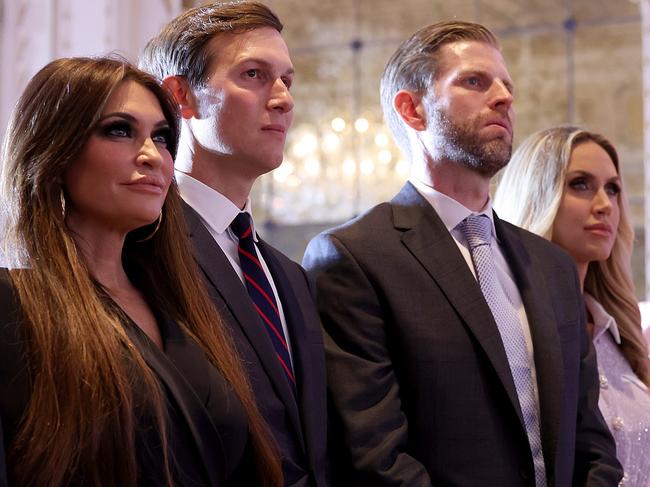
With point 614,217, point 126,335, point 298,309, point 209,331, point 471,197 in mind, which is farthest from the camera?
point 614,217

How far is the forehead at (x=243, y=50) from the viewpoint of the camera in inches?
114

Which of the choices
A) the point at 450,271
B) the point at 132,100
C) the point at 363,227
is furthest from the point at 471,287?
the point at 132,100

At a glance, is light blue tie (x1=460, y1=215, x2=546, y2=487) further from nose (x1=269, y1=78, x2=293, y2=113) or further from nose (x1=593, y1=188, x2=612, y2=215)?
nose (x1=593, y1=188, x2=612, y2=215)

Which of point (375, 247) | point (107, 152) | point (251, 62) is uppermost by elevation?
point (251, 62)

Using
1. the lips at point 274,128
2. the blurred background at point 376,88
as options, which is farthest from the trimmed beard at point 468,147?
the blurred background at point 376,88

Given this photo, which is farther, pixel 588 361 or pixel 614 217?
pixel 614 217

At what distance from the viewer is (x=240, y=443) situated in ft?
7.63

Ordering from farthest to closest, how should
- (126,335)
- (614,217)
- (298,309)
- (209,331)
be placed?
(614,217)
(298,309)
(209,331)
(126,335)

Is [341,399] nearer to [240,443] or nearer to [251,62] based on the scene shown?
[240,443]

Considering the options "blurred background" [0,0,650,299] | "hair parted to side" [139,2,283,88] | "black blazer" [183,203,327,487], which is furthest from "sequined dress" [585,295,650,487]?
"blurred background" [0,0,650,299]

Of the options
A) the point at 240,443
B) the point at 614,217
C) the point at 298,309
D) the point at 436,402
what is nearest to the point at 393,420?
the point at 436,402

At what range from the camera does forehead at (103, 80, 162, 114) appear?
239 centimetres

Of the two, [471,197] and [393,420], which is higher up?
[471,197]

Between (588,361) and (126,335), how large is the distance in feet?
5.31
